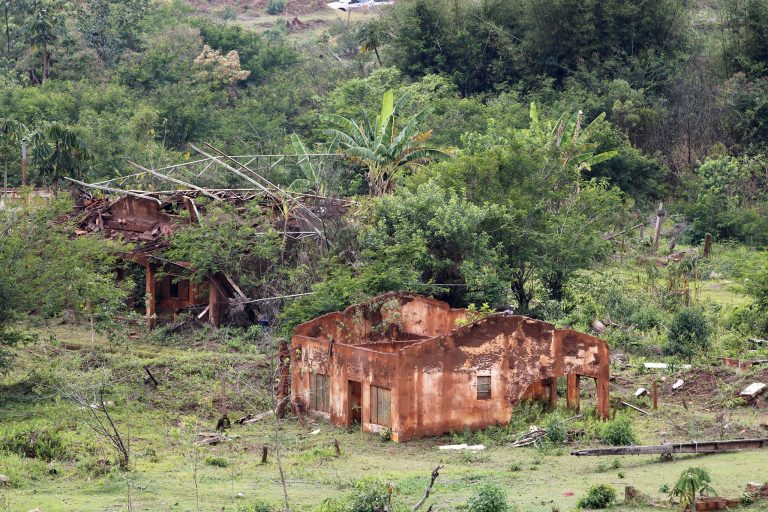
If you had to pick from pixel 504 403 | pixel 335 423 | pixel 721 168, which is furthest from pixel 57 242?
pixel 721 168

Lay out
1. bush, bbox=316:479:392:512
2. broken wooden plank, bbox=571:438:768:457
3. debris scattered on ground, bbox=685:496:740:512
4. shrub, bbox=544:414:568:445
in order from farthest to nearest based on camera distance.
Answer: shrub, bbox=544:414:568:445, broken wooden plank, bbox=571:438:768:457, debris scattered on ground, bbox=685:496:740:512, bush, bbox=316:479:392:512

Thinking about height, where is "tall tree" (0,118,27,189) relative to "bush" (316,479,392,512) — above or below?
above

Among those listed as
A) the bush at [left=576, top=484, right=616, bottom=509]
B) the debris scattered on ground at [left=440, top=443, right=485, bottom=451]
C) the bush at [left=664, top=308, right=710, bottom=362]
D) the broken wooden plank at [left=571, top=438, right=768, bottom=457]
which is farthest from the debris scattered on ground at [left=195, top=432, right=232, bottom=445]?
the bush at [left=664, top=308, right=710, bottom=362]

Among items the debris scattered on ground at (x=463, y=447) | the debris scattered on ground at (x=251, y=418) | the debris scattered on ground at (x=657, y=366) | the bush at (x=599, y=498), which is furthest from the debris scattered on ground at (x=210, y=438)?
the debris scattered on ground at (x=657, y=366)

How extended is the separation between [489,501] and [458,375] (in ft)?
23.5

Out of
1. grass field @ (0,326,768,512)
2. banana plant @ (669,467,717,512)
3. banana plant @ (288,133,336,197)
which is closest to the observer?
banana plant @ (669,467,717,512)

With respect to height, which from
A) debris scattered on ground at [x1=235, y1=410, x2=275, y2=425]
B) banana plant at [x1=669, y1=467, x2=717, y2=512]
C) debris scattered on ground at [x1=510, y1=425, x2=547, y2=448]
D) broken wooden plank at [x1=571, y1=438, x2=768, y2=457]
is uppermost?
banana plant at [x1=669, y1=467, x2=717, y2=512]

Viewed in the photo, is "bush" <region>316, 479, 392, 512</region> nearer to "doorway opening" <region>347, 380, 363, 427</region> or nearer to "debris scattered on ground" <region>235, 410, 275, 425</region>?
"doorway opening" <region>347, 380, 363, 427</region>

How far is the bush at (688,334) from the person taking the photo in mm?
28547

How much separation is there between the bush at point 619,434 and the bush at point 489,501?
18.3 feet

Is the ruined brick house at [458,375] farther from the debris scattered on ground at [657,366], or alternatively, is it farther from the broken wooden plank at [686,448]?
the debris scattered on ground at [657,366]

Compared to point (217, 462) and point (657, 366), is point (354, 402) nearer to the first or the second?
point (217, 462)

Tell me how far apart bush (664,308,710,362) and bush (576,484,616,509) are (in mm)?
11467

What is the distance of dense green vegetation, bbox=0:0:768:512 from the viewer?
2483 centimetres
